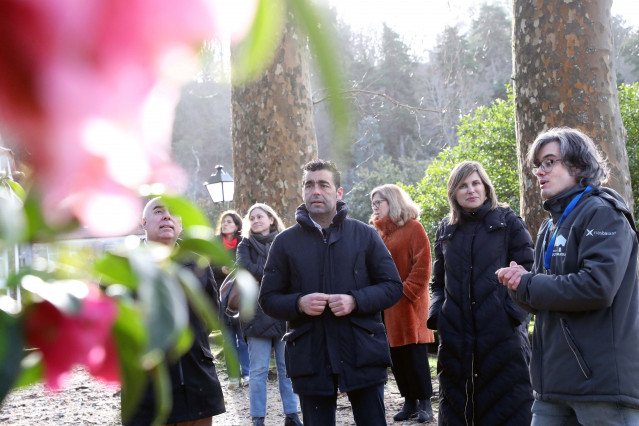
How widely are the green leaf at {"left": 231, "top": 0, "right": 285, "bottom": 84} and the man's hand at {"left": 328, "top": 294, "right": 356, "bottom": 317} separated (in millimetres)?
3610

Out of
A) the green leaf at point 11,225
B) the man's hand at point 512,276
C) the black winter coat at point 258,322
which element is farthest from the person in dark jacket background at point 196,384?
the green leaf at point 11,225

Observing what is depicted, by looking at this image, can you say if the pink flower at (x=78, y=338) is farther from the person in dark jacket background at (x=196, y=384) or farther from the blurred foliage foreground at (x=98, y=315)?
the person in dark jacket background at (x=196, y=384)

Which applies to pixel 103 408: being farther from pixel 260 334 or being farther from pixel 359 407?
pixel 359 407

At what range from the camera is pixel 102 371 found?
0.31 meters

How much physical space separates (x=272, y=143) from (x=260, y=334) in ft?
9.31

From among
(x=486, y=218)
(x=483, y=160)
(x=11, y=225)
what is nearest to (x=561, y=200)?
(x=486, y=218)

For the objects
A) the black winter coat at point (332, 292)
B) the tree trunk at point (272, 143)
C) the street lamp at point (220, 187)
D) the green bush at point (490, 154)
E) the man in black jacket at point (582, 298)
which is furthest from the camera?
the street lamp at point (220, 187)

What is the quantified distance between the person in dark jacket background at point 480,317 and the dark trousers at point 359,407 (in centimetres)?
53

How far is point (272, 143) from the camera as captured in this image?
8.20 metres

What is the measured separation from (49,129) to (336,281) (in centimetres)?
385

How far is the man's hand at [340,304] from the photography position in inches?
152

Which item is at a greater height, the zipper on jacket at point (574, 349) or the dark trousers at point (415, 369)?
the zipper on jacket at point (574, 349)

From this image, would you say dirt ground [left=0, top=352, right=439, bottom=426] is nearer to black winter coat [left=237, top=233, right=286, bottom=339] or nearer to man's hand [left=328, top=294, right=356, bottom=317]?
black winter coat [left=237, top=233, right=286, bottom=339]

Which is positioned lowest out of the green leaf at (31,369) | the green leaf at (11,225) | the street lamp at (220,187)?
the green leaf at (31,369)
